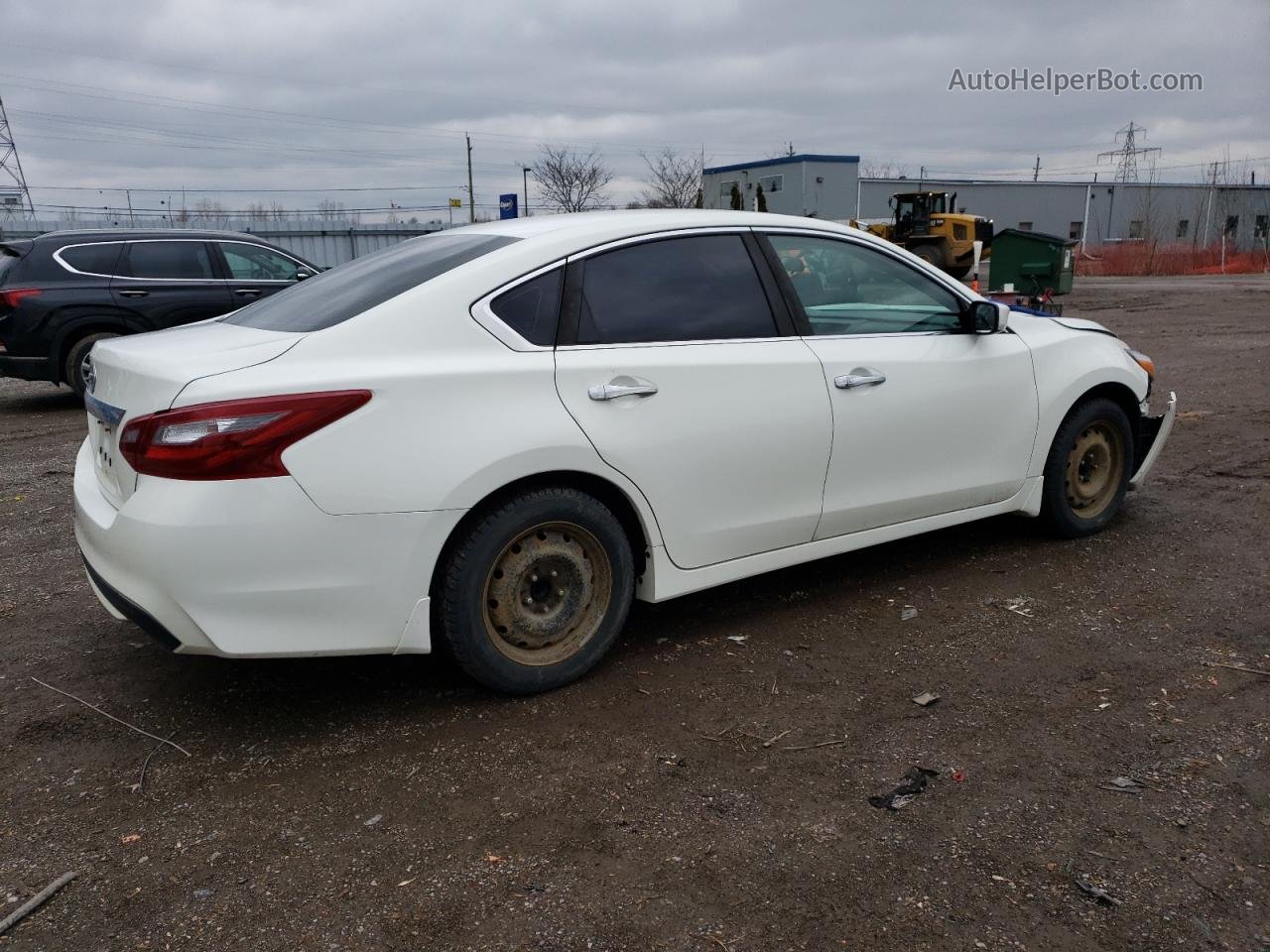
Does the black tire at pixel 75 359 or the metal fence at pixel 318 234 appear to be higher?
the metal fence at pixel 318 234

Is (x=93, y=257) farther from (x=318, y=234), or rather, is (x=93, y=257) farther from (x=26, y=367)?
(x=318, y=234)

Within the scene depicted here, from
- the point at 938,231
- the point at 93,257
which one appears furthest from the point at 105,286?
the point at 938,231

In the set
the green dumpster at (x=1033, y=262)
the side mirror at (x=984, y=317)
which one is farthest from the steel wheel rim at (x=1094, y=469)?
the green dumpster at (x=1033, y=262)

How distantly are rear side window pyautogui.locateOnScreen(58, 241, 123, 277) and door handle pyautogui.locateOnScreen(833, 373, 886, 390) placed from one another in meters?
8.89

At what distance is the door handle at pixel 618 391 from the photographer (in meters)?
3.38

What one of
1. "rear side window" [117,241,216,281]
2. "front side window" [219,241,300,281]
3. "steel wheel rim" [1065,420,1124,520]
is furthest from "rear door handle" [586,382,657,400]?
"front side window" [219,241,300,281]

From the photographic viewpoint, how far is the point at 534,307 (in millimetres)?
3398

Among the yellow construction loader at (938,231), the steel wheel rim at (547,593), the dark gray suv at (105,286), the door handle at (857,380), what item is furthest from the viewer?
the yellow construction loader at (938,231)

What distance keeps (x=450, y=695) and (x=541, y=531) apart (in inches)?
27.1

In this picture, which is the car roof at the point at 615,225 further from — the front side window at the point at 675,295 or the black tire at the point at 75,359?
the black tire at the point at 75,359

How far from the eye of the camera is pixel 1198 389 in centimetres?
977

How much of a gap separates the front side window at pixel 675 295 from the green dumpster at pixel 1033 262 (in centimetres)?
1880

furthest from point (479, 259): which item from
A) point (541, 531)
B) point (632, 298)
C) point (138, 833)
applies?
point (138, 833)

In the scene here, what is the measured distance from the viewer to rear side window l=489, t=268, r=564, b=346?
132 inches
